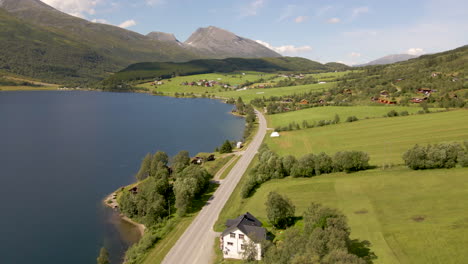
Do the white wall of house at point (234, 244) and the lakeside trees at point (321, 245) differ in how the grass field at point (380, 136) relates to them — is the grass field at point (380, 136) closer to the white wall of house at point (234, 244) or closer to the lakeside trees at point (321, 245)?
the lakeside trees at point (321, 245)

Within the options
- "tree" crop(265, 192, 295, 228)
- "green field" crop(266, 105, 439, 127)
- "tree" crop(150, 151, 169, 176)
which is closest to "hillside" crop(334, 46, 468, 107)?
"green field" crop(266, 105, 439, 127)

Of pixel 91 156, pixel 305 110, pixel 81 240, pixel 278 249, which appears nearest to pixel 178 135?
pixel 91 156

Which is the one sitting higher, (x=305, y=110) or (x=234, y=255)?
(x=305, y=110)

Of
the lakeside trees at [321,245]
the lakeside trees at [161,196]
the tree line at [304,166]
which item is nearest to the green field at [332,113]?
the tree line at [304,166]

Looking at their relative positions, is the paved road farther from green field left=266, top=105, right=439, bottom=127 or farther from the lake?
green field left=266, top=105, right=439, bottom=127

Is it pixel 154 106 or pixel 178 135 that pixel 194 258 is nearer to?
pixel 178 135
